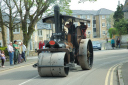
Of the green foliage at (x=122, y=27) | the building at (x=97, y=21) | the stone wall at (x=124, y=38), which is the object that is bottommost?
the stone wall at (x=124, y=38)

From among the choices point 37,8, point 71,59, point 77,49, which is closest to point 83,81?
point 71,59

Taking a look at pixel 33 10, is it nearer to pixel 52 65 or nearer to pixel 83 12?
pixel 52 65

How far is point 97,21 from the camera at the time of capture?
336 ft

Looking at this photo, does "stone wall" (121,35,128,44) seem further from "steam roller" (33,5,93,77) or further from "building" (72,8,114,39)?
"building" (72,8,114,39)

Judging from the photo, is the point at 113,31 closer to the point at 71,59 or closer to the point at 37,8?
the point at 37,8

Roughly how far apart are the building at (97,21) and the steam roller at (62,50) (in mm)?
85331

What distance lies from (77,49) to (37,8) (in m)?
12.8

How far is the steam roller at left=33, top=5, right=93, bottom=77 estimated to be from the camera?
10453mm

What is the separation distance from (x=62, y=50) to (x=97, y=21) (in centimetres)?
9300

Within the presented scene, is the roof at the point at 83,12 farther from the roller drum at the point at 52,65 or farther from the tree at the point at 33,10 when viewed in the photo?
the roller drum at the point at 52,65

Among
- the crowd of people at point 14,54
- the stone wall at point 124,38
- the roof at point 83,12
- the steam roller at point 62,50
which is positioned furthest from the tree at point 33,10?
the roof at point 83,12

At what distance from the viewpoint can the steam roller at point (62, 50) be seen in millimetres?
10453

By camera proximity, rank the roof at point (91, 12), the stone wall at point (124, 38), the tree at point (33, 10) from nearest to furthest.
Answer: the tree at point (33, 10), the stone wall at point (124, 38), the roof at point (91, 12)

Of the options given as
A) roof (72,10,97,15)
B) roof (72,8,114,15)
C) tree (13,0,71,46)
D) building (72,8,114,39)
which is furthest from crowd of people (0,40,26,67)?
roof (72,8,114,15)
